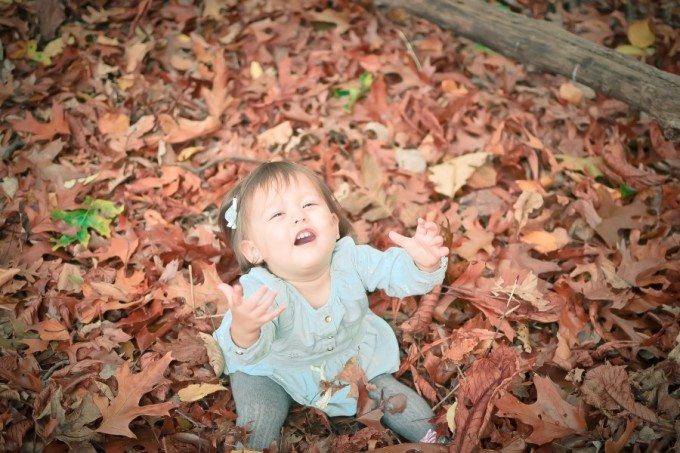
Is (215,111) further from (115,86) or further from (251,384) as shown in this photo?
(251,384)

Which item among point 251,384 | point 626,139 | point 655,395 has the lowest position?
point 251,384

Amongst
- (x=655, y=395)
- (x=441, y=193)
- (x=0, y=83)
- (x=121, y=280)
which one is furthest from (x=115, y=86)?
(x=655, y=395)

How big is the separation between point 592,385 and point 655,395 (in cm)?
26

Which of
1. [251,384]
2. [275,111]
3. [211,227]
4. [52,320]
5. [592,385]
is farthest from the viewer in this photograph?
[275,111]

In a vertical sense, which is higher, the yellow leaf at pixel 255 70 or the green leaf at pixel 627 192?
the yellow leaf at pixel 255 70

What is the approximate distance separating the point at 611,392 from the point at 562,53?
228 centimetres

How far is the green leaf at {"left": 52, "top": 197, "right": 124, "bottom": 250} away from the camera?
10.2 feet

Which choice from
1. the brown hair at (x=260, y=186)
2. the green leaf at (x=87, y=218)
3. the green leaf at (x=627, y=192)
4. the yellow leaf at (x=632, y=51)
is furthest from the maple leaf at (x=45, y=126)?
the yellow leaf at (x=632, y=51)

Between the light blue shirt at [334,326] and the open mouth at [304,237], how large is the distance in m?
0.20

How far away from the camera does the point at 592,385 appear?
234cm

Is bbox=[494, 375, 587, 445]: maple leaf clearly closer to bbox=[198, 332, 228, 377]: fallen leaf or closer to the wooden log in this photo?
bbox=[198, 332, 228, 377]: fallen leaf

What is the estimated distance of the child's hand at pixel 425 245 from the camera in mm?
2285

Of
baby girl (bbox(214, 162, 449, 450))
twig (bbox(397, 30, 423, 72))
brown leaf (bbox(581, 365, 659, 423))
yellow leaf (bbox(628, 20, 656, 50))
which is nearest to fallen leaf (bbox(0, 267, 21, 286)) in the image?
baby girl (bbox(214, 162, 449, 450))

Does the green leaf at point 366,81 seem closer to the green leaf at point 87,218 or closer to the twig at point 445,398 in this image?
the green leaf at point 87,218
